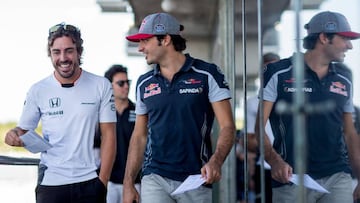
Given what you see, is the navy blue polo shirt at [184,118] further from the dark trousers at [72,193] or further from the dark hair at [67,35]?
the dark hair at [67,35]

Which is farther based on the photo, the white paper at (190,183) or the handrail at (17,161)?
the handrail at (17,161)

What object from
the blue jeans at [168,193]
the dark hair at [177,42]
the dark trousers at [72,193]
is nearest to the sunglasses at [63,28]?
the dark hair at [177,42]

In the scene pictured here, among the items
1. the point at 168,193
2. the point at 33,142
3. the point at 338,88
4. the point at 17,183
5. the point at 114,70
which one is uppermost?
the point at 114,70

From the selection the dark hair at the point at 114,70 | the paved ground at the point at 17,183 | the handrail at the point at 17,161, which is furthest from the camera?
the dark hair at the point at 114,70

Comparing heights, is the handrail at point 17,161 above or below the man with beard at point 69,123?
below

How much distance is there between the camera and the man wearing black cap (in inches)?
162

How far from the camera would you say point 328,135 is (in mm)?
4125

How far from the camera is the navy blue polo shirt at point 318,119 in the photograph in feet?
13.4

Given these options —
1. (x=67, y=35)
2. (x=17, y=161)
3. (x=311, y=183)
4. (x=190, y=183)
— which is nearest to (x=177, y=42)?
(x=67, y=35)

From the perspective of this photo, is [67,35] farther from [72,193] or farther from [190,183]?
[190,183]

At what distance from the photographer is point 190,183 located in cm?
400

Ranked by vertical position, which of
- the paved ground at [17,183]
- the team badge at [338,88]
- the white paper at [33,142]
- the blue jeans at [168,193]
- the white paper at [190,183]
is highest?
the team badge at [338,88]

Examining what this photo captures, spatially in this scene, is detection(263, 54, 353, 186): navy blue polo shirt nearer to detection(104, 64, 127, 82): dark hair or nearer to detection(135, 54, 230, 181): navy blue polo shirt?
detection(135, 54, 230, 181): navy blue polo shirt

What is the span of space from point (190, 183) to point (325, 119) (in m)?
0.72
